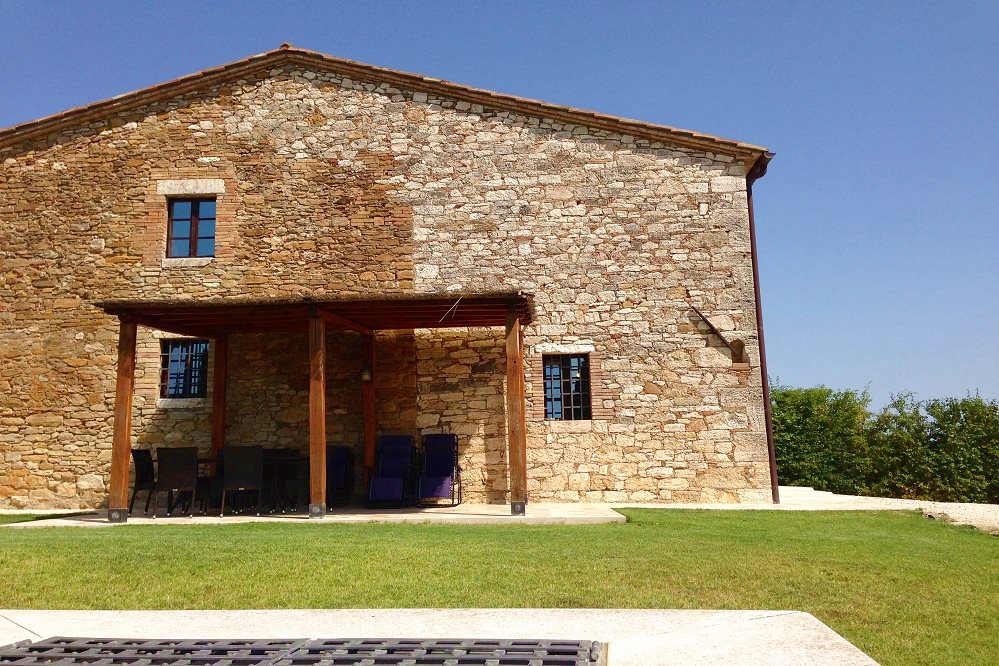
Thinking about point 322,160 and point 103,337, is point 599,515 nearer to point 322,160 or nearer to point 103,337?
point 322,160

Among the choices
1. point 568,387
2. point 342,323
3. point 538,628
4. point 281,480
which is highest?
point 342,323

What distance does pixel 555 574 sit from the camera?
4980mm

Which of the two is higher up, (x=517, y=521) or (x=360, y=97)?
(x=360, y=97)

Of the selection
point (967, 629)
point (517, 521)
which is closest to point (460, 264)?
point (517, 521)

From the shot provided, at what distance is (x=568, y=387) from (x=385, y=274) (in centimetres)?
337

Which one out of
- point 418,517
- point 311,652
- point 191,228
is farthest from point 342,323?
point 311,652

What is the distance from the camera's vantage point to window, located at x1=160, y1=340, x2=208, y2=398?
39.6ft

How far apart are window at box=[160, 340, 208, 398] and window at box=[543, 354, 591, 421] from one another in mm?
5449

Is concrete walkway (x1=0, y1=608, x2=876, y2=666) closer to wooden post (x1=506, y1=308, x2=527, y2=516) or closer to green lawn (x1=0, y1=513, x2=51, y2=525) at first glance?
wooden post (x1=506, y1=308, x2=527, y2=516)

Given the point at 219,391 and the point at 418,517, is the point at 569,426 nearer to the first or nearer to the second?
the point at 418,517

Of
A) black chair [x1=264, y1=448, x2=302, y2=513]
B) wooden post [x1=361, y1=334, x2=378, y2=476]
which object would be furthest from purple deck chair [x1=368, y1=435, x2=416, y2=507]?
black chair [x1=264, y1=448, x2=302, y2=513]

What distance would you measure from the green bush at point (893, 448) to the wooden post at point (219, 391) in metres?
10.2

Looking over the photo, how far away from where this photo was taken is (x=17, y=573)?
512 centimetres

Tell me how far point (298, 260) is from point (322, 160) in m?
1.72
